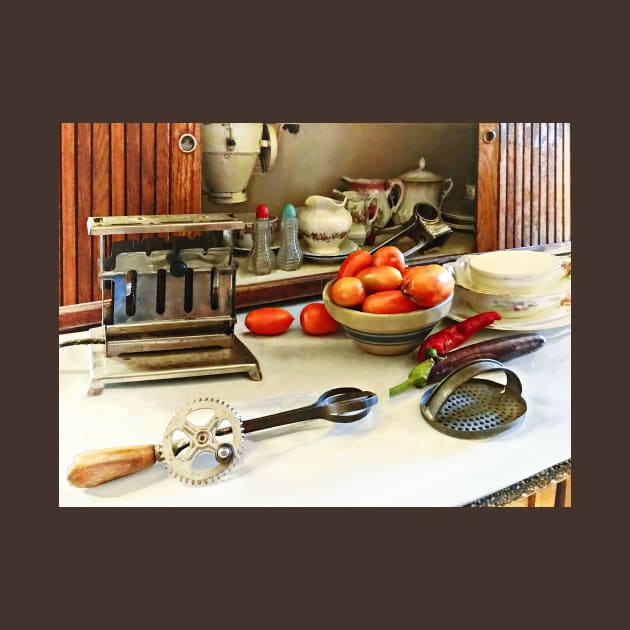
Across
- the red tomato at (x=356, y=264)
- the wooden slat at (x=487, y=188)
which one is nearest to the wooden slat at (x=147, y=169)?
the red tomato at (x=356, y=264)

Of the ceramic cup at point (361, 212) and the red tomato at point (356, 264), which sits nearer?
the red tomato at point (356, 264)

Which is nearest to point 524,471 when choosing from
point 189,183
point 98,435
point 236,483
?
point 236,483

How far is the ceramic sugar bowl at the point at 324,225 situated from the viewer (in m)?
1.85

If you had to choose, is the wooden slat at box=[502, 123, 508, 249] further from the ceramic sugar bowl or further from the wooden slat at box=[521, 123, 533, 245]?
the ceramic sugar bowl

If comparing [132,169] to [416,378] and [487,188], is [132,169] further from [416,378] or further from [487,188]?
[487,188]

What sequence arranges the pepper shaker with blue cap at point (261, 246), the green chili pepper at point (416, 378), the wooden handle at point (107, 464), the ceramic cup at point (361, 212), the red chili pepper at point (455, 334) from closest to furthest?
the wooden handle at point (107, 464)
the green chili pepper at point (416, 378)
the red chili pepper at point (455, 334)
the pepper shaker with blue cap at point (261, 246)
the ceramic cup at point (361, 212)

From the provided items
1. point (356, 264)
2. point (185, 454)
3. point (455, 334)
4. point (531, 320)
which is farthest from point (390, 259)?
point (185, 454)

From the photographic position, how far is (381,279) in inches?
58.2

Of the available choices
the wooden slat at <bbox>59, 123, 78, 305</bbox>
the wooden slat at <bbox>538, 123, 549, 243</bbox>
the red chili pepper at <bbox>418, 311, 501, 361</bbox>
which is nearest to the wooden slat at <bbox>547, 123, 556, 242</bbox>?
the wooden slat at <bbox>538, 123, 549, 243</bbox>

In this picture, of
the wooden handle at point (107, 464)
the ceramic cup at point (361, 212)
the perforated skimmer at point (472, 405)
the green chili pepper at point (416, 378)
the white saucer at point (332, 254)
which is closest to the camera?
the wooden handle at point (107, 464)

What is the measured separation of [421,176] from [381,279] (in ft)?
2.21

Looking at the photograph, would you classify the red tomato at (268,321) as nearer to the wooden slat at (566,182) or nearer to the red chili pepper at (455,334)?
the red chili pepper at (455,334)

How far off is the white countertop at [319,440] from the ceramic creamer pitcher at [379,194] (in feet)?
1.93

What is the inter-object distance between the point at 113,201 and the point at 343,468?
647mm
